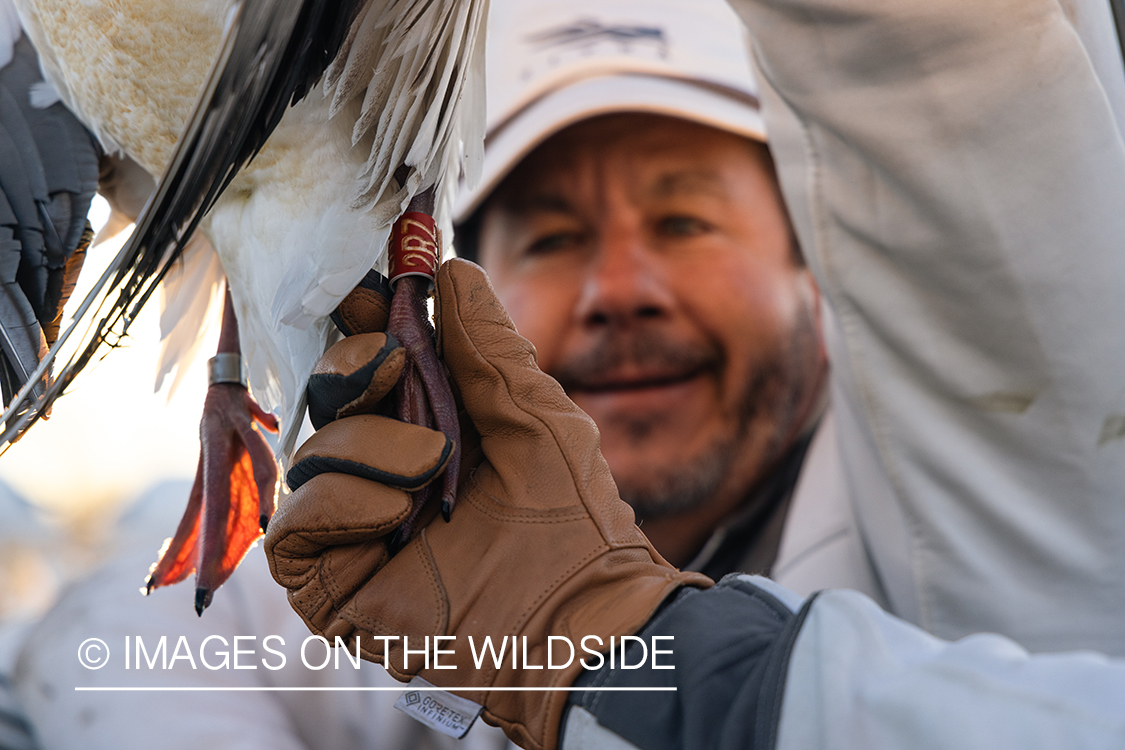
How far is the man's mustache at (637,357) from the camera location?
173 centimetres

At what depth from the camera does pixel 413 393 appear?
27.2 inches

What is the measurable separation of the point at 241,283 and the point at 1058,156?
1019 millimetres

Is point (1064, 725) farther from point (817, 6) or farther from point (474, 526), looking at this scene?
point (817, 6)

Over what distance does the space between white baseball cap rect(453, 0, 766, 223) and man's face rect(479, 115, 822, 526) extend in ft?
0.29

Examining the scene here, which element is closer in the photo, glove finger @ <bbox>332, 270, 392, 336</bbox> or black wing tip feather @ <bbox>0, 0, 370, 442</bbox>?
black wing tip feather @ <bbox>0, 0, 370, 442</bbox>

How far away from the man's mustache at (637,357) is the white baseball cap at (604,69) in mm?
476

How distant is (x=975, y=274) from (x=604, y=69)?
3.45 ft

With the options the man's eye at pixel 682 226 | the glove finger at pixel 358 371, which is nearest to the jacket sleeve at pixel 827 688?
the glove finger at pixel 358 371

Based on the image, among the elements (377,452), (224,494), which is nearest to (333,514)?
(377,452)

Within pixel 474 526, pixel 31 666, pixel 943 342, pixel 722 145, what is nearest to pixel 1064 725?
pixel 474 526

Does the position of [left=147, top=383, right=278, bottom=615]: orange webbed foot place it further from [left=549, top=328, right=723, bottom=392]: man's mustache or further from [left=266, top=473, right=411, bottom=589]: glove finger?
[left=549, top=328, right=723, bottom=392]: man's mustache

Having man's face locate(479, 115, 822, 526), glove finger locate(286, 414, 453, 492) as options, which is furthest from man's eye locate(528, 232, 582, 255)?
glove finger locate(286, 414, 453, 492)

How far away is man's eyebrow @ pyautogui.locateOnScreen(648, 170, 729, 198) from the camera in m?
1.79

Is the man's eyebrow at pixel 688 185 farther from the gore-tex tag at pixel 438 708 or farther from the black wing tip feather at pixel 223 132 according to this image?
the gore-tex tag at pixel 438 708
